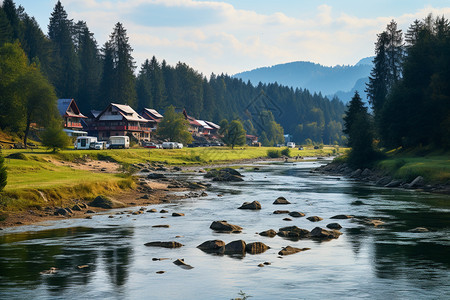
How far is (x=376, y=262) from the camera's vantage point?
998 inches

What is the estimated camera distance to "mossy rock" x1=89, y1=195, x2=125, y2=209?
43.1 metres

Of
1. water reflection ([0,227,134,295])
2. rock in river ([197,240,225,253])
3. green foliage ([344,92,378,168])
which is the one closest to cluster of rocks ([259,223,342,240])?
rock in river ([197,240,225,253])

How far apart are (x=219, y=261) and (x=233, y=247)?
84.1 inches

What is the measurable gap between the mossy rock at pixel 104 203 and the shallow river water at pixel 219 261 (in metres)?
4.53

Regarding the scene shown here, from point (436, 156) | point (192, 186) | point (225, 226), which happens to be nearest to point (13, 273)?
point (225, 226)

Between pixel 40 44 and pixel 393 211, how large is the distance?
5438 inches

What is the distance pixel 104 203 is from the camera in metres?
43.2

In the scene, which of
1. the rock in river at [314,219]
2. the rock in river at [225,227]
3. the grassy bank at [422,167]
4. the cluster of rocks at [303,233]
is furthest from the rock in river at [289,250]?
the grassy bank at [422,167]

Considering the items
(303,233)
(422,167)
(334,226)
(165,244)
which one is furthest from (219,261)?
(422,167)

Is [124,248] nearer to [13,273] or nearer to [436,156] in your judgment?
[13,273]

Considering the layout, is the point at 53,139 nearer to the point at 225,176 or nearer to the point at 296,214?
the point at 225,176

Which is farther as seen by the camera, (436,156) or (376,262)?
(436,156)

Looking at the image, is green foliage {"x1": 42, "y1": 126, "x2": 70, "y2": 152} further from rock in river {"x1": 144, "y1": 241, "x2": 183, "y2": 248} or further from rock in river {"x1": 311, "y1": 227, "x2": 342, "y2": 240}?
rock in river {"x1": 311, "y1": 227, "x2": 342, "y2": 240}

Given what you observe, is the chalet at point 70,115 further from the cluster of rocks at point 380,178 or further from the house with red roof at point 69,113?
the cluster of rocks at point 380,178
